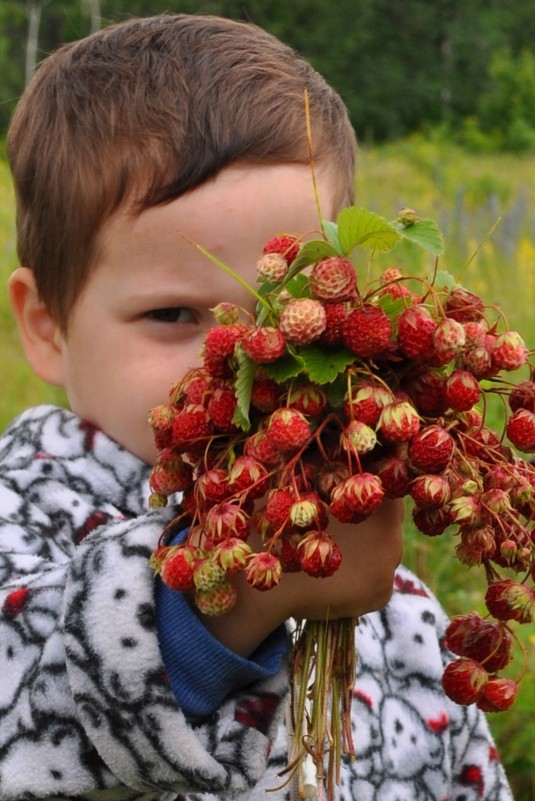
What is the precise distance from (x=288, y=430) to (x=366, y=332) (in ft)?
0.34

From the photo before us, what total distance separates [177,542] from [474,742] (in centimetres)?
82

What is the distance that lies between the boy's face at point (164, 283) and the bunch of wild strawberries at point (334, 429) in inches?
18.2

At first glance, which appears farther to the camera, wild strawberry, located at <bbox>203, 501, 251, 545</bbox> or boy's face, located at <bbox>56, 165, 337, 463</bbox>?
boy's face, located at <bbox>56, 165, 337, 463</bbox>

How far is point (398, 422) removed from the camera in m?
0.86

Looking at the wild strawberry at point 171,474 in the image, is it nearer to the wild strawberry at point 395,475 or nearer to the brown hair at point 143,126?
the wild strawberry at point 395,475

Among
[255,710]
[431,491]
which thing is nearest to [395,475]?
[431,491]

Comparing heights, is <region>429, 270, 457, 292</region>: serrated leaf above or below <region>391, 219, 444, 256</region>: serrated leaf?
below

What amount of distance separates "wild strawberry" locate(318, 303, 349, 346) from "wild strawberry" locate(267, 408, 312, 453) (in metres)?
0.07

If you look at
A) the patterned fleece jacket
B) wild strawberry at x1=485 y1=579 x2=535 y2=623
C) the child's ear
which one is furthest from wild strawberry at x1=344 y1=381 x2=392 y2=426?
the child's ear

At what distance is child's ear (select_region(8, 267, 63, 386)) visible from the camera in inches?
64.5

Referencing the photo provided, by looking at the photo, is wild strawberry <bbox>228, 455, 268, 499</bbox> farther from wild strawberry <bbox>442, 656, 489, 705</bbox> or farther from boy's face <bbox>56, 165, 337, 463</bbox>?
boy's face <bbox>56, 165, 337, 463</bbox>

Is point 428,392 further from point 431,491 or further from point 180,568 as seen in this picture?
point 180,568

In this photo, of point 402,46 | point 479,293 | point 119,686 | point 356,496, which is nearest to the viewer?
point 356,496

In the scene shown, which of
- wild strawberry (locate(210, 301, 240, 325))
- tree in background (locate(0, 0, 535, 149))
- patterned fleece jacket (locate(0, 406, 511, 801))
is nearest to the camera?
wild strawberry (locate(210, 301, 240, 325))
